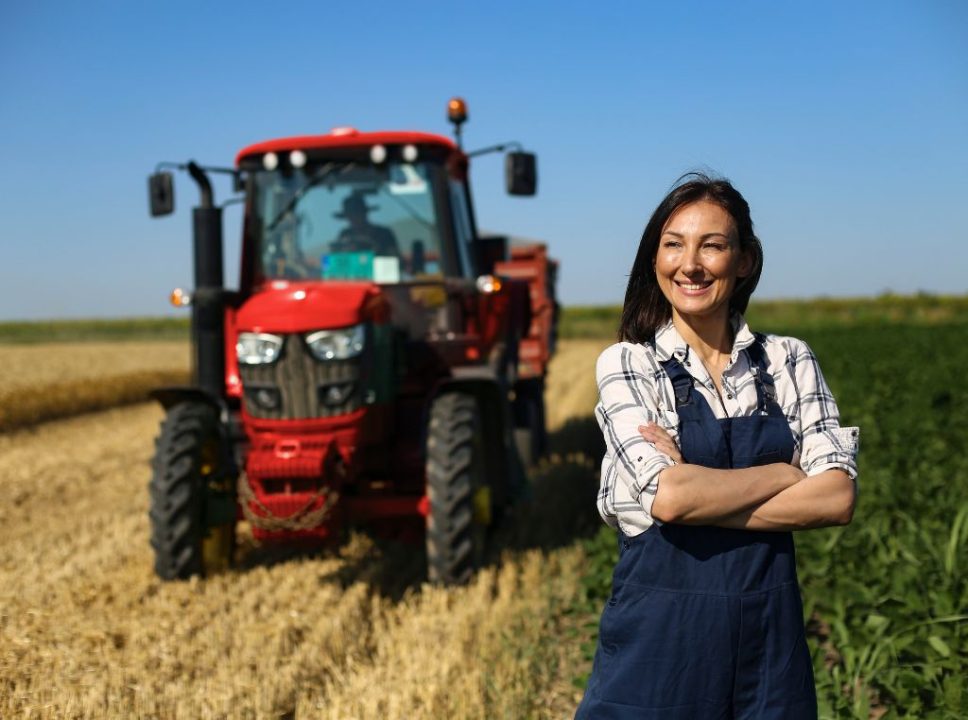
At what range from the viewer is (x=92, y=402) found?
49.2 feet

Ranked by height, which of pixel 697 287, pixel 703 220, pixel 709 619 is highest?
pixel 703 220

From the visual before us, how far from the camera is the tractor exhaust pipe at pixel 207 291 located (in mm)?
5062

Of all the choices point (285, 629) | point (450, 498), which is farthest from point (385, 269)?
point (285, 629)

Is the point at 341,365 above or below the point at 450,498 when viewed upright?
above

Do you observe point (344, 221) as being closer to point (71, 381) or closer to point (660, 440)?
point (660, 440)

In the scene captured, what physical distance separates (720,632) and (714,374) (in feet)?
1.82

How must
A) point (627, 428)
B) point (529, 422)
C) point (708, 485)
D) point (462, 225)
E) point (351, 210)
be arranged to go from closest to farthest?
point (708, 485) → point (627, 428) → point (351, 210) → point (462, 225) → point (529, 422)

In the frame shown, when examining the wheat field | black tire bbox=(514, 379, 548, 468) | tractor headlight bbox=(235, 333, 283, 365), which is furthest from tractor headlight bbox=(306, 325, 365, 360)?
black tire bbox=(514, 379, 548, 468)

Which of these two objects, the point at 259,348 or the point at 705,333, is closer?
the point at 705,333

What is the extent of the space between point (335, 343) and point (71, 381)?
12.0 metres

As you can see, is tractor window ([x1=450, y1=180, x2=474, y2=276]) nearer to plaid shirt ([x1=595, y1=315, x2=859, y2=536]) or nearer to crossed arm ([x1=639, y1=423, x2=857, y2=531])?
plaid shirt ([x1=595, y1=315, x2=859, y2=536])

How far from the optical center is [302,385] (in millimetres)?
4711

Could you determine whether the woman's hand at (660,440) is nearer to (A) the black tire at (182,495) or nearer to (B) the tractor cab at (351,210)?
(A) the black tire at (182,495)

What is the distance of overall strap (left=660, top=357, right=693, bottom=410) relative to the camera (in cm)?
202
